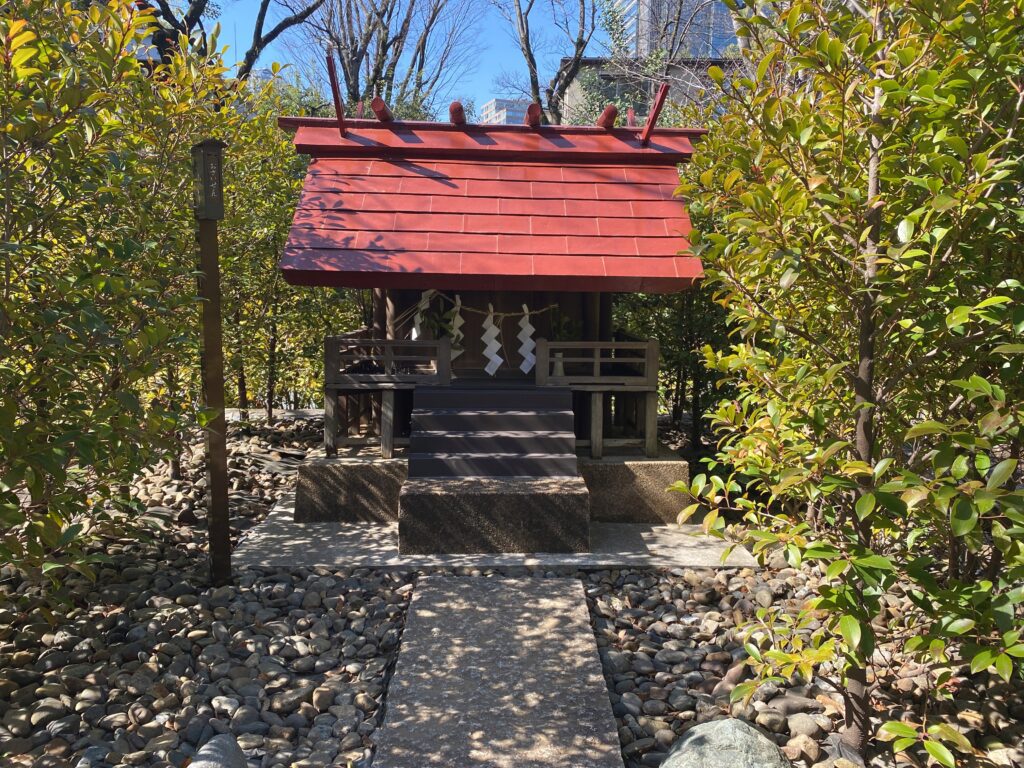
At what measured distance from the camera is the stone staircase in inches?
234

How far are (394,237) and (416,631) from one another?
155 inches

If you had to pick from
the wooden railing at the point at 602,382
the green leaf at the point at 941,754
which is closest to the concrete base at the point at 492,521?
the wooden railing at the point at 602,382

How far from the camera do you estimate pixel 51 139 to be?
3.54 meters

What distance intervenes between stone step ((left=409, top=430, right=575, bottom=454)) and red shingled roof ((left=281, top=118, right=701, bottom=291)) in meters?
1.42

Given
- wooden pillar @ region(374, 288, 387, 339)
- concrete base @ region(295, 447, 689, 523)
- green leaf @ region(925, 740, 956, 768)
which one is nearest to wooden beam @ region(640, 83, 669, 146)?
wooden pillar @ region(374, 288, 387, 339)

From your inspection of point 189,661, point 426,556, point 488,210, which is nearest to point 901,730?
point 189,661

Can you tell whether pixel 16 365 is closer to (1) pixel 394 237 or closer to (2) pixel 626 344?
(1) pixel 394 237

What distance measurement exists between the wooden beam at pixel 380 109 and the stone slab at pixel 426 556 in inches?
168

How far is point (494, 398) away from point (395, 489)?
1.30 metres

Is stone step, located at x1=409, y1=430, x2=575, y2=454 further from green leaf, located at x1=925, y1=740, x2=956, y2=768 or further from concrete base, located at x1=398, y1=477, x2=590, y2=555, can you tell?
green leaf, located at x1=925, y1=740, x2=956, y2=768

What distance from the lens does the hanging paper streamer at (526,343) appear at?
8234 millimetres

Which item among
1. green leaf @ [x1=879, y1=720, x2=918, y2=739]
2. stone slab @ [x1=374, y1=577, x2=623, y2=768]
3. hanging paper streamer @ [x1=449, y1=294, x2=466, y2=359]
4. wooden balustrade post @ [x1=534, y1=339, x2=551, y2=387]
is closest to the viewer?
green leaf @ [x1=879, y1=720, x2=918, y2=739]

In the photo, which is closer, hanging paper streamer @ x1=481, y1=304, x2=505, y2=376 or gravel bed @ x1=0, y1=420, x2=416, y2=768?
gravel bed @ x1=0, y1=420, x2=416, y2=768

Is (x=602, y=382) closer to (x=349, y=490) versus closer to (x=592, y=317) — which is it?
(x=592, y=317)
